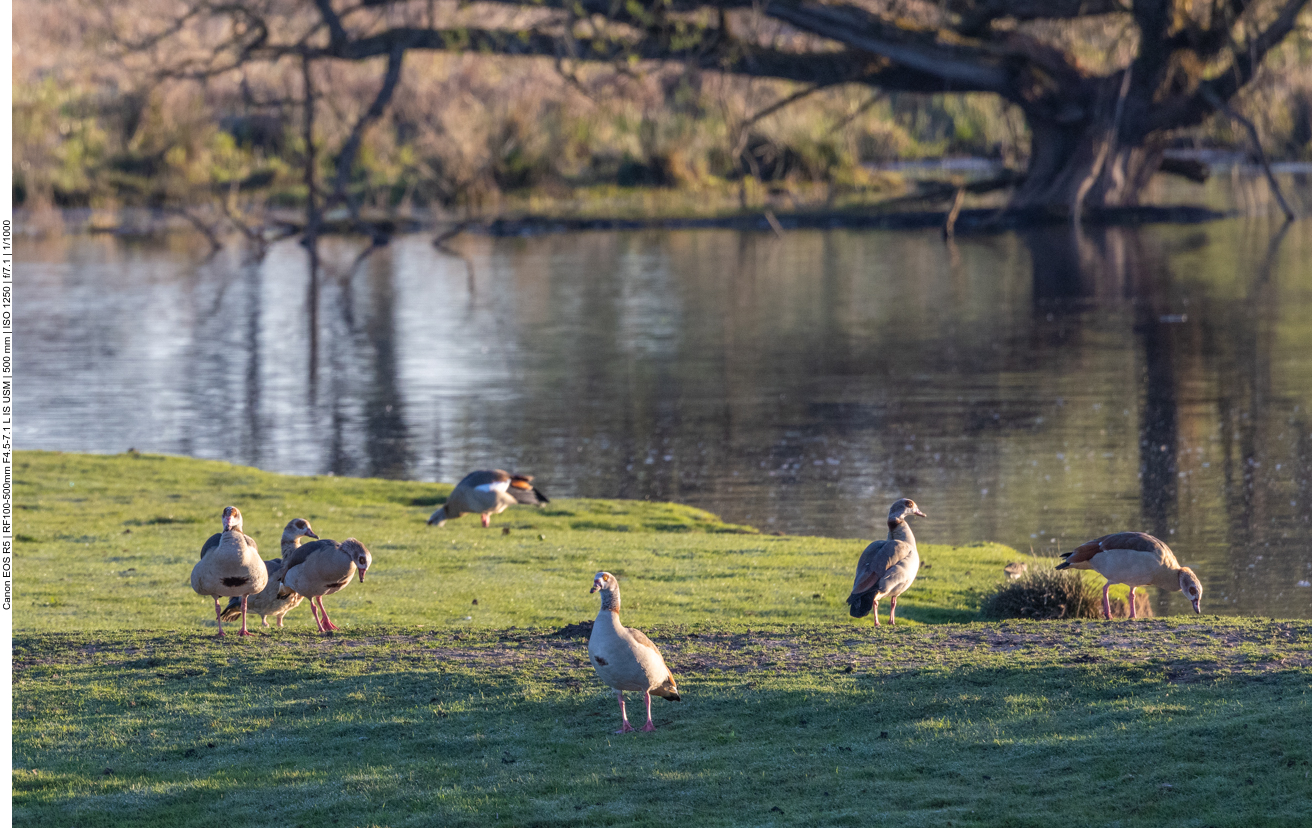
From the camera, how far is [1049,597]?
13.4 metres

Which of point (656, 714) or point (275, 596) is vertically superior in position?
point (275, 596)

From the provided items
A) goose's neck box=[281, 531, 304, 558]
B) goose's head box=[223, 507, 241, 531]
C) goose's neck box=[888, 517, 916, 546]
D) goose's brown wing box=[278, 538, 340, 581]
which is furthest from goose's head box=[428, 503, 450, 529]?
goose's neck box=[888, 517, 916, 546]

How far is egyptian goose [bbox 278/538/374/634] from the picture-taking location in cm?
1123

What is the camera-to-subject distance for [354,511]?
742 inches

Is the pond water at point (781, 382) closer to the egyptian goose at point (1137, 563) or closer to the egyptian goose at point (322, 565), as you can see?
the egyptian goose at point (1137, 563)

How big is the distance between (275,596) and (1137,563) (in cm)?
621

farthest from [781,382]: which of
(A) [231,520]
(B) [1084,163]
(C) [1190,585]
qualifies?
(B) [1084,163]

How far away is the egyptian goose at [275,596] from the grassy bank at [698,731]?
16.2 inches

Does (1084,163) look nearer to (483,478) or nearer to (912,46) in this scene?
(912,46)

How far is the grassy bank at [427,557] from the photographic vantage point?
1335 cm

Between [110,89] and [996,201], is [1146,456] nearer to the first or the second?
[996,201]

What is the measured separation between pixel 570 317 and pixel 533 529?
Answer: 2138 centimetres

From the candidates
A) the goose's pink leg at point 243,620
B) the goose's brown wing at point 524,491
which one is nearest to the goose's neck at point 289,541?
the goose's pink leg at point 243,620

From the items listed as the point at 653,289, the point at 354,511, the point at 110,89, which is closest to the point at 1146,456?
the point at 354,511
